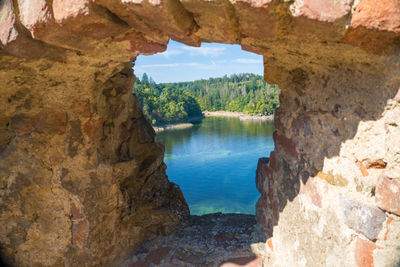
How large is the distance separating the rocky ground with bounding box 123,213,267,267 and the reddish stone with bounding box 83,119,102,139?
0.88 metres

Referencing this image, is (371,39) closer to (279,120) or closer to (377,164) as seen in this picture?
(377,164)

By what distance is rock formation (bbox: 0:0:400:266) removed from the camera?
2.81 feet

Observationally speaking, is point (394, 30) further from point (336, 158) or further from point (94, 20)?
point (94, 20)

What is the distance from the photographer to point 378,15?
2.47 feet

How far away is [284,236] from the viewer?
1483 millimetres

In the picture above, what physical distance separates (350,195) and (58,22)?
1139 mm

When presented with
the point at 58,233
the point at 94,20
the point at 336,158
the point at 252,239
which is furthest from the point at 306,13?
the point at 58,233

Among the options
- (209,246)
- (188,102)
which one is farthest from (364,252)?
(188,102)

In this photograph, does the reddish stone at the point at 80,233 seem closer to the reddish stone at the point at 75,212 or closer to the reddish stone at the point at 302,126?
the reddish stone at the point at 75,212

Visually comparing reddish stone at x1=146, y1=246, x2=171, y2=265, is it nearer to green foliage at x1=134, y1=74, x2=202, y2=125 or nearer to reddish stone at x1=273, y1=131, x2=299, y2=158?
reddish stone at x1=273, y1=131, x2=299, y2=158

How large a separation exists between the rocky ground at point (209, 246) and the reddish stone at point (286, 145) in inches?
26.2

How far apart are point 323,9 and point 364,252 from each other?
29.4 inches

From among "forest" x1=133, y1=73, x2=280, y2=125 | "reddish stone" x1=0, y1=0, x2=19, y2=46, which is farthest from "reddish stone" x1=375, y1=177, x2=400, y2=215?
"forest" x1=133, y1=73, x2=280, y2=125

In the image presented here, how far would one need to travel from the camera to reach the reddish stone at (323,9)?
76cm
